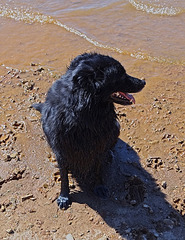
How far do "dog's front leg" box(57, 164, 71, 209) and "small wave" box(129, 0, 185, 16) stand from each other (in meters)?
6.84

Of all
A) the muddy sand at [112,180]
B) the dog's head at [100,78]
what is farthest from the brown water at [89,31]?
the dog's head at [100,78]

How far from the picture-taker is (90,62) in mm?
2684

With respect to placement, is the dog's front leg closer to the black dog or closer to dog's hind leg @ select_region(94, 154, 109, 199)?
the black dog

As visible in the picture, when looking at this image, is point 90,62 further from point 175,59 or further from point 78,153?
point 175,59

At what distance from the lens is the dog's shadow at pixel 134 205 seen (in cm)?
324

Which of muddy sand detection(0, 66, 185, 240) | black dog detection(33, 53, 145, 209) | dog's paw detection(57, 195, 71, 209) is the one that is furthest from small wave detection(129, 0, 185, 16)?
dog's paw detection(57, 195, 71, 209)

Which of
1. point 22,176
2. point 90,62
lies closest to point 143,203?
point 22,176

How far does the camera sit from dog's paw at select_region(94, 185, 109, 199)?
3.63 meters

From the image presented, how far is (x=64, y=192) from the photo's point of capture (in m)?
3.52

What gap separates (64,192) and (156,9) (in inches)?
286

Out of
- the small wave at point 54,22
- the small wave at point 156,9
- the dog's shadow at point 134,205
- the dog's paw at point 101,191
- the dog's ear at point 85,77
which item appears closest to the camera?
the dog's ear at point 85,77

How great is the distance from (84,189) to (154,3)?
750 centimetres

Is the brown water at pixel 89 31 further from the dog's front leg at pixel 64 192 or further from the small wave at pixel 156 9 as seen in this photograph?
the dog's front leg at pixel 64 192

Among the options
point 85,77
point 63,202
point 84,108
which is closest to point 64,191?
point 63,202
